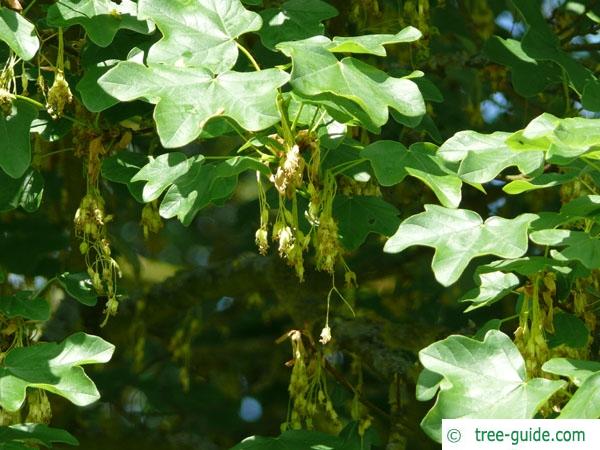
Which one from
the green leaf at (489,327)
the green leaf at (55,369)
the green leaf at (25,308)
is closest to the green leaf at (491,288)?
the green leaf at (489,327)

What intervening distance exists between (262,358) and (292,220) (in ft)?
5.91

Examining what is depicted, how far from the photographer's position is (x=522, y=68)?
2410 millimetres

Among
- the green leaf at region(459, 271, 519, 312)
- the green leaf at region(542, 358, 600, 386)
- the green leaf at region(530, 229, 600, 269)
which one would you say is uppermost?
the green leaf at region(530, 229, 600, 269)

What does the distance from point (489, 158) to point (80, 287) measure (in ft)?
2.70

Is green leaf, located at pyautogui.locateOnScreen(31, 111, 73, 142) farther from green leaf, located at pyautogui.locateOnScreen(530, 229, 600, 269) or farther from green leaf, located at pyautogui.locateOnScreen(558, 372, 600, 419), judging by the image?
green leaf, located at pyautogui.locateOnScreen(558, 372, 600, 419)

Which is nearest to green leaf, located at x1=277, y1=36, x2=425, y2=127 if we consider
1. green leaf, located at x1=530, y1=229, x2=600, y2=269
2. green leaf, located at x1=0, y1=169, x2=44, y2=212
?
green leaf, located at x1=530, y1=229, x2=600, y2=269

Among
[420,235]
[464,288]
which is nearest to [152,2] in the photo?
[420,235]

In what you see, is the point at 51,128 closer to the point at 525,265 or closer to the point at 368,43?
the point at 368,43

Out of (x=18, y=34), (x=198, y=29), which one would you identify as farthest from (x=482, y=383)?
(x=18, y=34)

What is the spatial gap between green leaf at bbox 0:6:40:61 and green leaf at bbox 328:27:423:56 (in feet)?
1.61

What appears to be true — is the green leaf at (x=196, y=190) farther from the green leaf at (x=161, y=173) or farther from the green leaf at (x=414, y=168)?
the green leaf at (x=414, y=168)

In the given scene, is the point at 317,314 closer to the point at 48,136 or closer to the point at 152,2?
the point at 48,136

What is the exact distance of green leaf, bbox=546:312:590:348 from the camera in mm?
2020

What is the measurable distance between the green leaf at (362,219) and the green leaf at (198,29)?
1.48 feet
